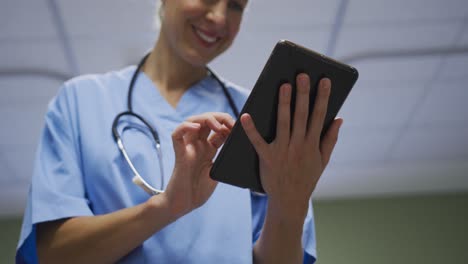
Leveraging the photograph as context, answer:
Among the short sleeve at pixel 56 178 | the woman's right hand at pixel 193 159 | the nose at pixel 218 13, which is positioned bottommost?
the short sleeve at pixel 56 178

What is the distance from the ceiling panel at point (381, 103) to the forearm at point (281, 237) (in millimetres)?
1922

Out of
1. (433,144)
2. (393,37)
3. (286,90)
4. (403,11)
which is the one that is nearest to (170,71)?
(286,90)

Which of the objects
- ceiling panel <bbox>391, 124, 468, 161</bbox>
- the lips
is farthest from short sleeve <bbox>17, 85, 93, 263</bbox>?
ceiling panel <bbox>391, 124, 468, 161</bbox>

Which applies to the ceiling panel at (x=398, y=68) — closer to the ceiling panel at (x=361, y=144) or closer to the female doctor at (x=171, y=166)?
the ceiling panel at (x=361, y=144)

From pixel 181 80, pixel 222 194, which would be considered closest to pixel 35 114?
pixel 181 80

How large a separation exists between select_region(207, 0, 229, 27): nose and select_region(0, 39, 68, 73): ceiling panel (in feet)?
4.83

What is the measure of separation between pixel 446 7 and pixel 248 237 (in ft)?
5.53

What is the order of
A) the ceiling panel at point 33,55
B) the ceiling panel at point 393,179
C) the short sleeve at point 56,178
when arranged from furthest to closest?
1. the ceiling panel at point 393,179
2. the ceiling panel at point 33,55
3. the short sleeve at point 56,178

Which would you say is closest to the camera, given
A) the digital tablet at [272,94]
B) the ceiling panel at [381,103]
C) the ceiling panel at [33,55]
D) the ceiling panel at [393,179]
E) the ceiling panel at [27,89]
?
the digital tablet at [272,94]

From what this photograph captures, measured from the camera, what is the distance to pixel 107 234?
0.62 metres

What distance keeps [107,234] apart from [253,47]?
1.66 metres

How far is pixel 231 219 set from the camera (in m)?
0.73

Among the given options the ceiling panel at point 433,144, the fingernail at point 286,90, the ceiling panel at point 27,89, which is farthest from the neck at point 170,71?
the ceiling panel at point 433,144

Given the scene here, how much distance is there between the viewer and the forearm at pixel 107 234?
0.61 metres
